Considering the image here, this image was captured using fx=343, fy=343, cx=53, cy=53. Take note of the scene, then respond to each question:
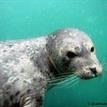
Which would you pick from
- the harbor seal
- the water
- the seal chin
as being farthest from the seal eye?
the water

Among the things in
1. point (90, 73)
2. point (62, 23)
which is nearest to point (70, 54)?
point (90, 73)

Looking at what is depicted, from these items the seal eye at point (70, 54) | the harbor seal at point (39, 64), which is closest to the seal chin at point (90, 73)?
the harbor seal at point (39, 64)

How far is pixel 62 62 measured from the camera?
13.1ft

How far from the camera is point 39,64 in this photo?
13.1ft

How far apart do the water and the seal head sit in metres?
2.86

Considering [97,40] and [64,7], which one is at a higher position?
[64,7]

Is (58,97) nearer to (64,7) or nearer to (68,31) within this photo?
(64,7)

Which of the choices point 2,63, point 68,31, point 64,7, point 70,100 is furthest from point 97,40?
point 2,63

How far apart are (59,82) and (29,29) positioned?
3.22m

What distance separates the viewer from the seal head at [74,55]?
12.5 ft

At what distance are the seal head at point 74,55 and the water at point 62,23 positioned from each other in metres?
2.86

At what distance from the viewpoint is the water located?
6961 mm

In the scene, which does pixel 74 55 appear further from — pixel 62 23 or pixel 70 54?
A: pixel 62 23

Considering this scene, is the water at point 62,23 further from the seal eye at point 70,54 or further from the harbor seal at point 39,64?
the seal eye at point 70,54
